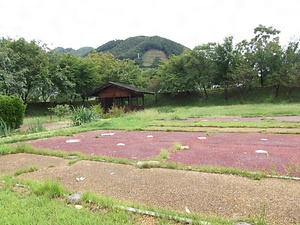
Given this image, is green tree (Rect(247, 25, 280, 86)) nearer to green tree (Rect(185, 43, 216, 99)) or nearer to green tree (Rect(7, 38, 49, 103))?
green tree (Rect(185, 43, 216, 99))

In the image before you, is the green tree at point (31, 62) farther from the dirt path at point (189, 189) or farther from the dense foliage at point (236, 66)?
the dirt path at point (189, 189)

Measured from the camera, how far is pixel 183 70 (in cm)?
2567

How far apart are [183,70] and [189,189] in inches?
952

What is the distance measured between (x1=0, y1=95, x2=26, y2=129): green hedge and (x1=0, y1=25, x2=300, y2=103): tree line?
10.3m

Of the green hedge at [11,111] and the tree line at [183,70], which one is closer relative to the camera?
the green hedge at [11,111]

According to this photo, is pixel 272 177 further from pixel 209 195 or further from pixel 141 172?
pixel 141 172

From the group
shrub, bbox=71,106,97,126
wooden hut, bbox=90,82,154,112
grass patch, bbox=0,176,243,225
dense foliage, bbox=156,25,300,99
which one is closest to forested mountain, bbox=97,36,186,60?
dense foliage, bbox=156,25,300,99

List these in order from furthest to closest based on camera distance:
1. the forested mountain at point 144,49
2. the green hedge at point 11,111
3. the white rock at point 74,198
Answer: the forested mountain at point 144,49 → the green hedge at point 11,111 → the white rock at point 74,198

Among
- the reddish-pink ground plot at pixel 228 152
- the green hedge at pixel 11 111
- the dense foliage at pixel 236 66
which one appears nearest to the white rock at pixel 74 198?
the reddish-pink ground plot at pixel 228 152

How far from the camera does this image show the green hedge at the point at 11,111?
843 centimetres

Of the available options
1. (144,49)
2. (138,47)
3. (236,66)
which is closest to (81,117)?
(236,66)

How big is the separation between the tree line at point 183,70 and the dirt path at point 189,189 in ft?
58.2

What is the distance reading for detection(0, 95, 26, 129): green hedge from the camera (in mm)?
8430

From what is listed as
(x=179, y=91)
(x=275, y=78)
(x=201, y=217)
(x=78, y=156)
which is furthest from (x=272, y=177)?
(x=179, y=91)
